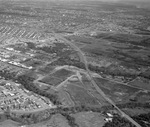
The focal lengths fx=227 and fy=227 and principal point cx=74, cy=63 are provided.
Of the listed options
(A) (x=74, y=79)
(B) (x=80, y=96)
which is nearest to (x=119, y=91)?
(B) (x=80, y=96)

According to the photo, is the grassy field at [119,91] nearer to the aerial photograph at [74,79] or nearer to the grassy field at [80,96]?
the aerial photograph at [74,79]

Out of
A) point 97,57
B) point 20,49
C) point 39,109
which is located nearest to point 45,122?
point 39,109

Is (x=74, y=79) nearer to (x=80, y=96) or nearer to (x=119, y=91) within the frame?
(x=80, y=96)

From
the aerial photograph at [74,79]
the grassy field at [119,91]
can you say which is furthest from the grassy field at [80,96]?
the grassy field at [119,91]

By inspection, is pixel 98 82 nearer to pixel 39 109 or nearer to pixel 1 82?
pixel 39 109

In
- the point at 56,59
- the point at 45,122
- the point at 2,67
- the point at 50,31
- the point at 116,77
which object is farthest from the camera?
the point at 50,31

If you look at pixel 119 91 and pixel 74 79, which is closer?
pixel 119 91

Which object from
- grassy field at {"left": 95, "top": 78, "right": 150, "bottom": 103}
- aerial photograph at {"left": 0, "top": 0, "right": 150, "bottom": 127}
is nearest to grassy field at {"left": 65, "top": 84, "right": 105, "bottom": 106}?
aerial photograph at {"left": 0, "top": 0, "right": 150, "bottom": 127}

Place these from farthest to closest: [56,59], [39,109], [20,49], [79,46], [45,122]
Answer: [79,46], [20,49], [56,59], [39,109], [45,122]
